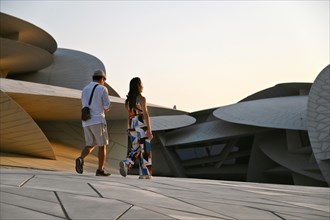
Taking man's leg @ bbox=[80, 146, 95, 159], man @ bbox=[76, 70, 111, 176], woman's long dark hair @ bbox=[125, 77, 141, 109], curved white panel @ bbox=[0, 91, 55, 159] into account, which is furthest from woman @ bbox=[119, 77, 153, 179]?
curved white panel @ bbox=[0, 91, 55, 159]

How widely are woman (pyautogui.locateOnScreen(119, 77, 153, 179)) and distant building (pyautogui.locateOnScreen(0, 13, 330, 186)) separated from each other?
7.26m

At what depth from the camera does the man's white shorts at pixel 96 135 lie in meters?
5.74

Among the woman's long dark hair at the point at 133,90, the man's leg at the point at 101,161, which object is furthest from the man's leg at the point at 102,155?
the woman's long dark hair at the point at 133,90

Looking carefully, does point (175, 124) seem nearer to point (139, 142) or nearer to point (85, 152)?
point (139, 142)

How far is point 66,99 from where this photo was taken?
46.2 ft

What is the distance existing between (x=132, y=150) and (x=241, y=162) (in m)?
26.7

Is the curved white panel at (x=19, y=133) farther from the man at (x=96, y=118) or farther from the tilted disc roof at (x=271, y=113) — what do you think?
the tilted disc roof at (x=271, y=113)

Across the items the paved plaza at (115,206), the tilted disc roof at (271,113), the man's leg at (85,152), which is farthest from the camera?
the tilted disc roof at (271,113)

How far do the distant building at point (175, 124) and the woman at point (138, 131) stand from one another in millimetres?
7256

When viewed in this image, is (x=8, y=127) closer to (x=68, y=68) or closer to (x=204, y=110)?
(x=68, y=68)

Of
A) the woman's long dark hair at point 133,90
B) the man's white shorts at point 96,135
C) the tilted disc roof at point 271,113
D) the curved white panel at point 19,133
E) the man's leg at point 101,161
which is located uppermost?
the woman's long dark hair at point 133,90

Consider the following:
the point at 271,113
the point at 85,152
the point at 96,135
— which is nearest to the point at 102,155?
the point at 85,152

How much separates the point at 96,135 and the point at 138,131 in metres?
0.68

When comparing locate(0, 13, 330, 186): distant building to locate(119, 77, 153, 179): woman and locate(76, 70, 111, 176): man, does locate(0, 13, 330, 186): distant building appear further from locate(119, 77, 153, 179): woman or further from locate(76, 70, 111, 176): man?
locate(119, 77, 153, 179): woman
